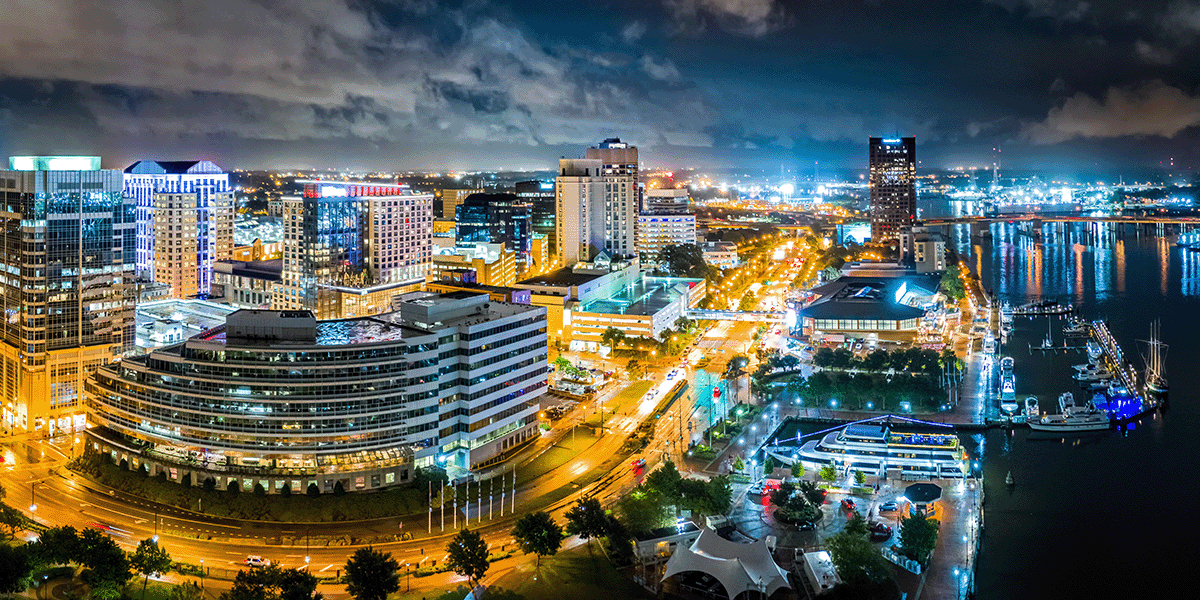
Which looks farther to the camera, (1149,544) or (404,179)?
(404,179)

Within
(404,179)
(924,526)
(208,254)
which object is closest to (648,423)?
(924,526)

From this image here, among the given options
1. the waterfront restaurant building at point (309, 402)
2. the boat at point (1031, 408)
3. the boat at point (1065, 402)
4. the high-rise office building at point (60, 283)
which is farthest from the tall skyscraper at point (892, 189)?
the high-rise office building at point (60, 283)

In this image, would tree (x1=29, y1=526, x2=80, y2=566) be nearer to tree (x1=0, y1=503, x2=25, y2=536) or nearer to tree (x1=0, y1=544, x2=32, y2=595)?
tree (x1=0, y1=544, x2=32, y2=595)

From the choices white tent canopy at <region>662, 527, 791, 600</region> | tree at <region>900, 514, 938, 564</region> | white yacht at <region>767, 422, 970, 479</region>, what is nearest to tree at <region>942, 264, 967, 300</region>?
white yacht at <region>767, 422, 970, 479</region>

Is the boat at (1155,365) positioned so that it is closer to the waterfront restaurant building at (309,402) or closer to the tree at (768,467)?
Answer: the tree at (768,467)

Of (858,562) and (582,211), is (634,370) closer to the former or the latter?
(858,562)

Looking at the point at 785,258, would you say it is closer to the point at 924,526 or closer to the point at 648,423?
the point at 648,423
